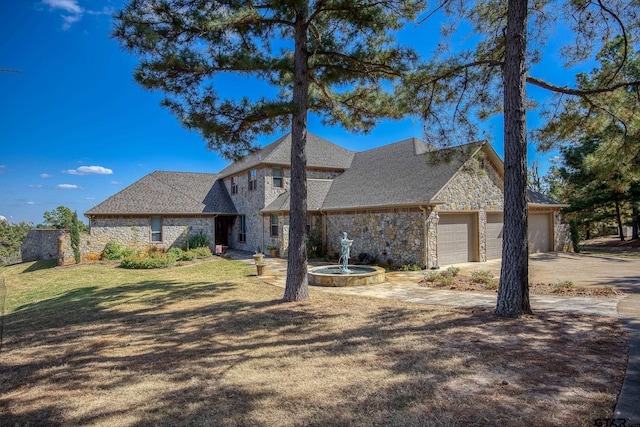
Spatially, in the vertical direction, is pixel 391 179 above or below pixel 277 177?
below

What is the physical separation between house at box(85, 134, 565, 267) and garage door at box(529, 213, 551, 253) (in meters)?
0.05

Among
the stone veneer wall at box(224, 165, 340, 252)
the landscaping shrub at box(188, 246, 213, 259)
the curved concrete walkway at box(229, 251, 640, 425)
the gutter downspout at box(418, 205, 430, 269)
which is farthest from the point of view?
the landscaping shrub at box(188, 246, 213, 259)

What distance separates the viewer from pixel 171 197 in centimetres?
2280

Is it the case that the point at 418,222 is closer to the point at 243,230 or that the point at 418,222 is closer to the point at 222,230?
the point at 243,230

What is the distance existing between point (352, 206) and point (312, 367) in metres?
12.2

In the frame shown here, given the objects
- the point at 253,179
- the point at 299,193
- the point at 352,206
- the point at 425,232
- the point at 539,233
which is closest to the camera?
the point at 299,193

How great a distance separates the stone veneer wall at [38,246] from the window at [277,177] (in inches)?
557

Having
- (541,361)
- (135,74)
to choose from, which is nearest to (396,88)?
(135,74)

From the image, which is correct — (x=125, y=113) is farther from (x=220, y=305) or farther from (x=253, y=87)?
(x=220, y=305)

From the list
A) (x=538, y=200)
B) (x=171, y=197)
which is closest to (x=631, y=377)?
(x=538, y=200)

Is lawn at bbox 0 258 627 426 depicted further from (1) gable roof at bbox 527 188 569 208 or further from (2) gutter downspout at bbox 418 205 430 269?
(1) gable roof at bbox 527 188 569 208

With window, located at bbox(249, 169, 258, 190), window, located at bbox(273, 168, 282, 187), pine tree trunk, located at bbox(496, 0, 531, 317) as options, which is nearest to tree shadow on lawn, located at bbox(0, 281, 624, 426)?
pine tree trunk, located at bbox(496, 0, 531, 317)

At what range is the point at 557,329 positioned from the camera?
19.6 ft

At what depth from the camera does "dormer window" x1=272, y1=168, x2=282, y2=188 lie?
21.1 metres
